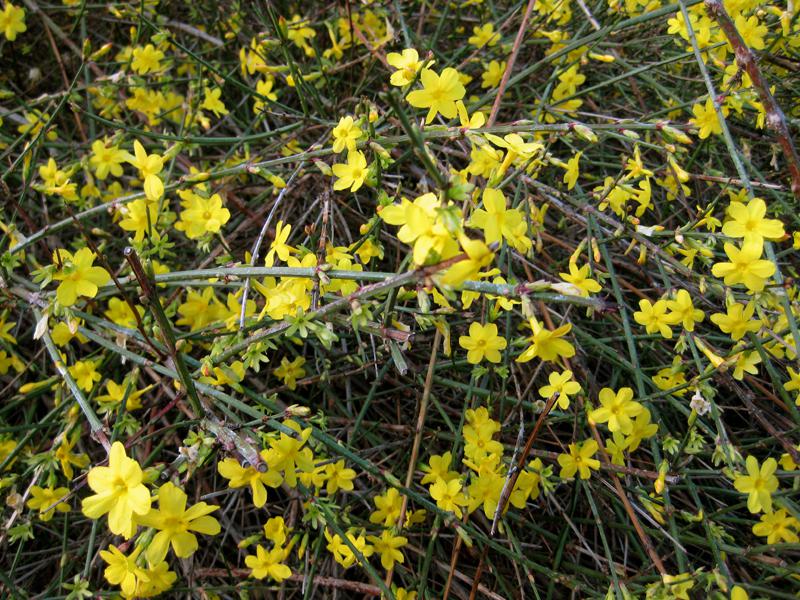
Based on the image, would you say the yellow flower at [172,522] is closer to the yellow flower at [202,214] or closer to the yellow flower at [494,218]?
the yellow flower at [494,218]

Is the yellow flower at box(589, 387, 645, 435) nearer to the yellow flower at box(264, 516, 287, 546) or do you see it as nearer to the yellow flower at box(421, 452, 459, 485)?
the yellow flower at box(421, 452, 459, 485)

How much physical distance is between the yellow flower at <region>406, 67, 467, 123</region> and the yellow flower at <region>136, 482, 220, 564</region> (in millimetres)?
1057

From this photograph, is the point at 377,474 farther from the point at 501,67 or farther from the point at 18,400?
the point at 501,67

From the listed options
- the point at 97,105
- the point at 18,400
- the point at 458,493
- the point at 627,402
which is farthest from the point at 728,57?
the point at 18,400

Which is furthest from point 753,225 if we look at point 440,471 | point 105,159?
point 105,159

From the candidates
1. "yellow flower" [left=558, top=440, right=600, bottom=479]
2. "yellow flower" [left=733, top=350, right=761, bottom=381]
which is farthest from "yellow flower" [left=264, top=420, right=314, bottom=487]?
"yellow flower" [left=733, top=350, right=761, bottom=381]

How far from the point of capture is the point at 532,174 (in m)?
2.10

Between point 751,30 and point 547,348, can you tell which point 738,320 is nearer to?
point 547,348

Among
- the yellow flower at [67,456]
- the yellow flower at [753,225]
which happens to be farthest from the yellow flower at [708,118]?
the yellow flower at [67,456]

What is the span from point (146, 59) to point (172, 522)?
6.74ft

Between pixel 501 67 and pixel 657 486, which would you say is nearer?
pixel 657 486

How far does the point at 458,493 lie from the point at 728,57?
2.04 m

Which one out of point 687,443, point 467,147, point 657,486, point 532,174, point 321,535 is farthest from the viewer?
point 467,147

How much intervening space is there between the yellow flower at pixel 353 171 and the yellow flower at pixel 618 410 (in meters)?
0.85
